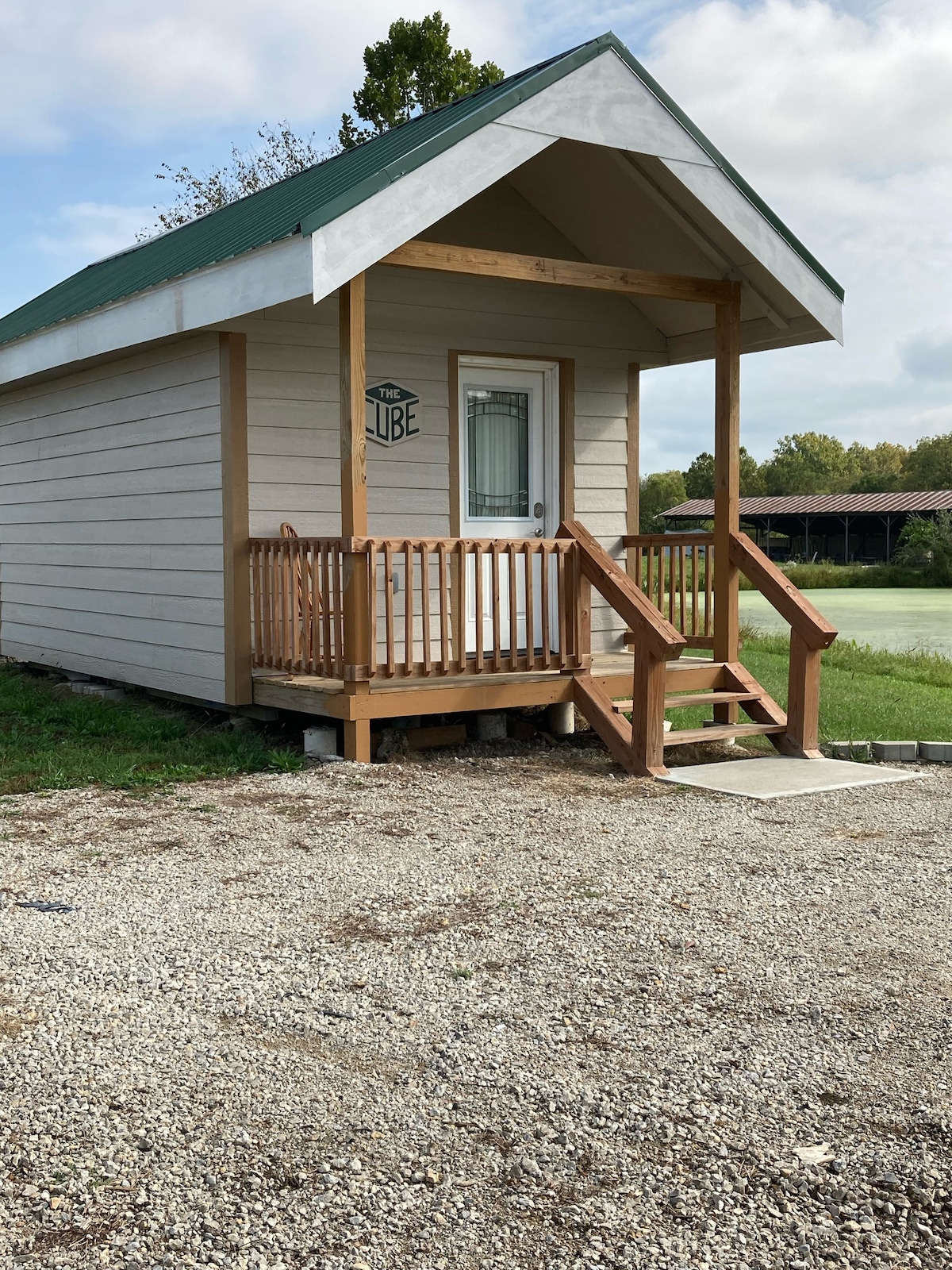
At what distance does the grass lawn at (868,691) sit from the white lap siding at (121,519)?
3.95m

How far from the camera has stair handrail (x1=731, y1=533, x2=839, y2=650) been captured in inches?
331

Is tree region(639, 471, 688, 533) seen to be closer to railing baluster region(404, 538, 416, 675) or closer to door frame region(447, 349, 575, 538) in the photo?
door frame region(447, 349, 575, 538)

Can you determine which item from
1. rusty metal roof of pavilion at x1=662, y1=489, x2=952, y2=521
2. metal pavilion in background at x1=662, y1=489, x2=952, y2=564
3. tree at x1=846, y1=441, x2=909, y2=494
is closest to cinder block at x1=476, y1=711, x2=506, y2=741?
rusty metal roof of pavilion at x1=662, y1=489, x2=952, y2=521

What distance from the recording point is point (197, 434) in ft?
29.7

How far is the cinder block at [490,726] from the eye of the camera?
9.05 metres

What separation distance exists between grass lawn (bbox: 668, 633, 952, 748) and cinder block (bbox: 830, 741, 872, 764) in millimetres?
308

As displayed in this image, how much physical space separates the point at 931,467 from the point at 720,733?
76.7 meters

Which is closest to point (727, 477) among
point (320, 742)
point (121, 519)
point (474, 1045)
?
point (320, 742)

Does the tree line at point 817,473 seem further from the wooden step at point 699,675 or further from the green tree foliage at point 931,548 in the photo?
the wooden step at point 699,675

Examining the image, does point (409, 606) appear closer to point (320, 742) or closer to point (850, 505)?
point (320, 742)

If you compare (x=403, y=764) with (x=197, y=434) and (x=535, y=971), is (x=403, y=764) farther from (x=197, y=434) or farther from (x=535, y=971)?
(x=535, y=971)

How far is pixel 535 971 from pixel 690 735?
412 centimetres

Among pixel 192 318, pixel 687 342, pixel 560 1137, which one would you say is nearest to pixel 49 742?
pixel 192 318

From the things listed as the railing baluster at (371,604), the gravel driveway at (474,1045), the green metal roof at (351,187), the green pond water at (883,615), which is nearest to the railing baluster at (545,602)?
the railing baluster at (371,604)
